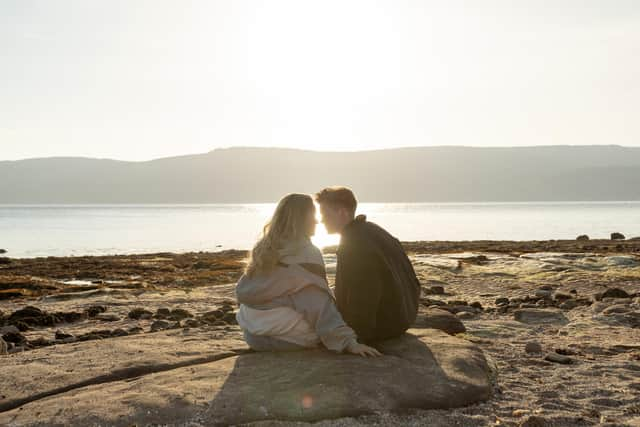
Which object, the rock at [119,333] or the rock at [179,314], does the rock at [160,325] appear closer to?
the rock at [119,333]

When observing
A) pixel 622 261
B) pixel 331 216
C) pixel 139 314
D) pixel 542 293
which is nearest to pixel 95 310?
pixel 139 314

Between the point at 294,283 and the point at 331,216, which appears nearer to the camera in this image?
the point at 294,283

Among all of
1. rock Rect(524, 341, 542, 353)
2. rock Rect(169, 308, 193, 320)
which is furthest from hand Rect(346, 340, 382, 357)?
rock Rect(169, 308, 193, 320)

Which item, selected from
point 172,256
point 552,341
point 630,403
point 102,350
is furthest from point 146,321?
point 172,256

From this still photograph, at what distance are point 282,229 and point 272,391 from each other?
1.78 metres

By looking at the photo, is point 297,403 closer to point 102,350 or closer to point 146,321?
point 102,350

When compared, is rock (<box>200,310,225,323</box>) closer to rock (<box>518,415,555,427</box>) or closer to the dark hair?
the dark hair

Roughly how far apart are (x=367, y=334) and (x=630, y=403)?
3.07 meters

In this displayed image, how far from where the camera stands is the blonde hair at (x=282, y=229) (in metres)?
7.18

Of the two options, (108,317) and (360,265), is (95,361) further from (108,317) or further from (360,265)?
(108,317)

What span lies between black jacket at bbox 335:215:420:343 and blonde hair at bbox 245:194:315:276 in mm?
677

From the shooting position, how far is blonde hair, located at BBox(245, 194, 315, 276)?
23.6ft

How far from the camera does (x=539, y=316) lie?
13.7 meters

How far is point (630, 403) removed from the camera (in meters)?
7.21
